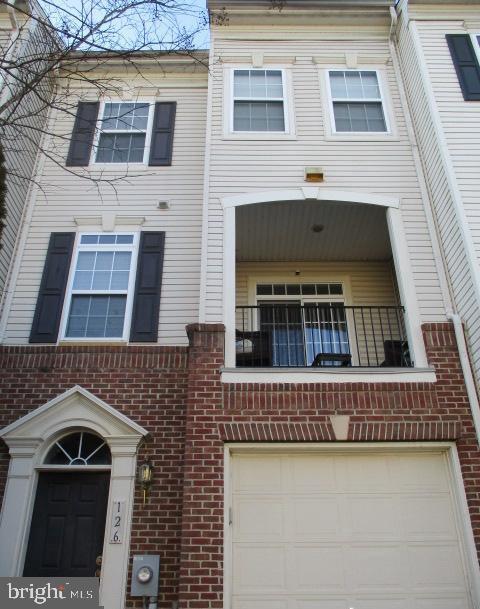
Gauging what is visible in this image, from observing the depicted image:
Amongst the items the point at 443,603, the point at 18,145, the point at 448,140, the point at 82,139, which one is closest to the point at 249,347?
the point at 443,603

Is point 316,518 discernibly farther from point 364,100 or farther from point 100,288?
point 364,100

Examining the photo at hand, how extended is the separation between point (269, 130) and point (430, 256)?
3.28m

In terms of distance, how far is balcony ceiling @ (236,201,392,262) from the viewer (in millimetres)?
7984

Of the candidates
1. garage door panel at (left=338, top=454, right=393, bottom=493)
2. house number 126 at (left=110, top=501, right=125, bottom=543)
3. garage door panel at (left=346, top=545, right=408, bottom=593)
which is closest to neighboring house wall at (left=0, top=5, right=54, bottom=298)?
house number 126 at (left=110, top=501, right=125, bottom=543)

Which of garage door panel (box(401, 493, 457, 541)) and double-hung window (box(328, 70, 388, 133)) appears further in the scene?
double-hung window (box(328, 70, 388, 133))

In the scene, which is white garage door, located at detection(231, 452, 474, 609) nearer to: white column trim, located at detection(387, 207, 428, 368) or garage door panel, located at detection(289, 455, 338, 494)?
garage door panel, located at detection(289, 455, 338, 494)

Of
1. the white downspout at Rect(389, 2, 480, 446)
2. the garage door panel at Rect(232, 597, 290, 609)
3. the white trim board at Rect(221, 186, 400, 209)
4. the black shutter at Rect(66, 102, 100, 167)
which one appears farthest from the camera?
the black shutter at Rect(66, 102, 100, 167)

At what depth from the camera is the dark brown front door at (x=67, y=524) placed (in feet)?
19.7

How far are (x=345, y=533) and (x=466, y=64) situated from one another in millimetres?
7111

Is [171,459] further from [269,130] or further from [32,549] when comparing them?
[269,130]

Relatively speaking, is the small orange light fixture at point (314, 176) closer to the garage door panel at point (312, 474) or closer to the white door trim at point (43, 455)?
the garage door panel at point (312, 474)

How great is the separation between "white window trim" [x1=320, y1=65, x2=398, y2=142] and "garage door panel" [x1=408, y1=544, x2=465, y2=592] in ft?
18.9

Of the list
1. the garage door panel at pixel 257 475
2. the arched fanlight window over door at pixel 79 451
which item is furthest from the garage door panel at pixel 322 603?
the arched fanlight window over door at pixel 79 451

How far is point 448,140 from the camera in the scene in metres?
7.42
